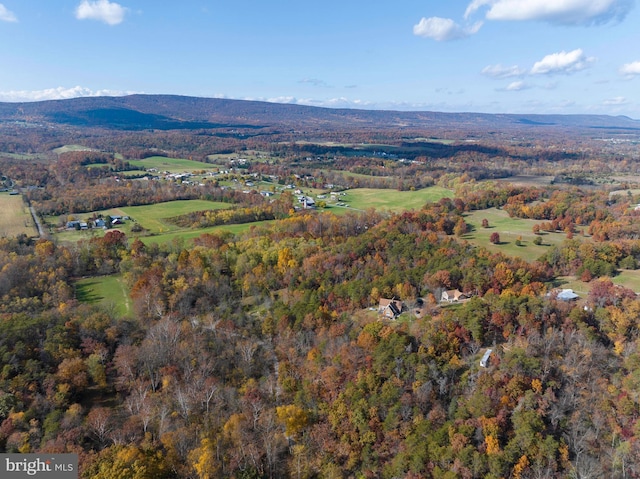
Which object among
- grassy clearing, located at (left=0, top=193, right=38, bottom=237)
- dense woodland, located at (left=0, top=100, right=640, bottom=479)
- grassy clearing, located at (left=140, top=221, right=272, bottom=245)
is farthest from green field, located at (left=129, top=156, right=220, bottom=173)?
dense woodland, located at (left=0, top=100, right=640, bottom=479)

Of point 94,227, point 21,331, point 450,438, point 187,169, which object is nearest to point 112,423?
point 21,331

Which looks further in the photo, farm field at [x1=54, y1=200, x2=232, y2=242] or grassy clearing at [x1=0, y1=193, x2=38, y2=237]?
farm field at [x1=54, y1=200, x2=232, y2=242]

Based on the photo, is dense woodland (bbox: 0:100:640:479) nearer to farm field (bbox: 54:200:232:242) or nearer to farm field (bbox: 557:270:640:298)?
farm field (bbox: 557:270:640:298)

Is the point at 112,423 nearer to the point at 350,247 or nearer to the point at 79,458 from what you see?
the point at 79,458

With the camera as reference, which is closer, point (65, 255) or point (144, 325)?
point (144, 325)

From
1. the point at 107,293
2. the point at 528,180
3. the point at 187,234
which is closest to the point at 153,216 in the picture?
the point at 187,234

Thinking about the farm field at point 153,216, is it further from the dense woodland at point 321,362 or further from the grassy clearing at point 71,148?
the grassy clearing at point 71,148
